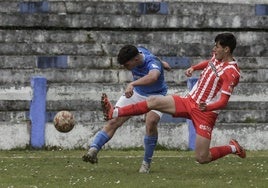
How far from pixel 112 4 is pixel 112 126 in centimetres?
958

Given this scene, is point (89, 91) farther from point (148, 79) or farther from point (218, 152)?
point (218, 152)

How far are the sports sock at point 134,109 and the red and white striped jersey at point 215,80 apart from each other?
2.49ft

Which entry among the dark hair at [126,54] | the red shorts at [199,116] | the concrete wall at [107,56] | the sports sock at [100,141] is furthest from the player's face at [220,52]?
the concrete wall at [107,56]

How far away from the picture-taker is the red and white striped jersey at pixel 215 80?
12636 mm

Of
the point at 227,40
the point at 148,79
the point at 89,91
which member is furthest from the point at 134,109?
the point at 89,91

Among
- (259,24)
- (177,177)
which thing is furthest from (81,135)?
(259,24)

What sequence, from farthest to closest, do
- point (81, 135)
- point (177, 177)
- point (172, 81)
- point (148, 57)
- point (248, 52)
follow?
1. point (248, 52)
2. point (172, 81)
3. point (81, 135)
4. point (148, 57)
5. point (177, 177)

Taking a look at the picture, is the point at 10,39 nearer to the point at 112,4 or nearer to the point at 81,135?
the point at 112,4

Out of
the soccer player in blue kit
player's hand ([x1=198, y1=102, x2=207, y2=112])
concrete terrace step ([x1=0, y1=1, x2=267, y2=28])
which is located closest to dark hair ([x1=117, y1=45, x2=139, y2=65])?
the soccer player in blue kit

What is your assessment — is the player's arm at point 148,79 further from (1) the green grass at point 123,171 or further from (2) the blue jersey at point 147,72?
(1) the green grass at point 123,171

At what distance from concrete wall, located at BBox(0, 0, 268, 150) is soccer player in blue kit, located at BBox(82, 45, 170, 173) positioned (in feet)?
13.0

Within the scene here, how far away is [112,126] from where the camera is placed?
14023 mm

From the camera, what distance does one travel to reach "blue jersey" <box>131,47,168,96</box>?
13591mm

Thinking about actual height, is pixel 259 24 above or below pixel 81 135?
above
